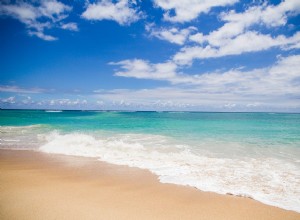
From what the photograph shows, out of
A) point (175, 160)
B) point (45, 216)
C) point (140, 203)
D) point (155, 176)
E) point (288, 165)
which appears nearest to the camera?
point (45, 216)

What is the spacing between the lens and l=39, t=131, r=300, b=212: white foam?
587 cm

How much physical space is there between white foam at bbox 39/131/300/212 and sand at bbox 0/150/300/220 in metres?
0.53

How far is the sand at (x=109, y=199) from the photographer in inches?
177

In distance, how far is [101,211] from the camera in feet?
15.0

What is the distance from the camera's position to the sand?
450 cm

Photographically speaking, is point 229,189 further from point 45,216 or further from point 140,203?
point 45,216

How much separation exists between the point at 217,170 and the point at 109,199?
14.7 feet

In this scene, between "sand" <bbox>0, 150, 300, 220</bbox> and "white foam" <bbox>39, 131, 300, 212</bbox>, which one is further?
"white foam" <bbox>39, 131, 300, 212</bbox>

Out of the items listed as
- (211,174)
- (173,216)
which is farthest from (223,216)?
(211,174)

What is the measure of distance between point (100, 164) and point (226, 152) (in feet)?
22.1

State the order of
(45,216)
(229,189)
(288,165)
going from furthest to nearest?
1. (288,165)
2. (229,189)
3. (45,216)

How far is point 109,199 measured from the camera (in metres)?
5.22

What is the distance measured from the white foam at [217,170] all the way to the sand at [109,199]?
1.73ft

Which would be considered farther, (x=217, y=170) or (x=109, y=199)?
(x=217, y=170)
